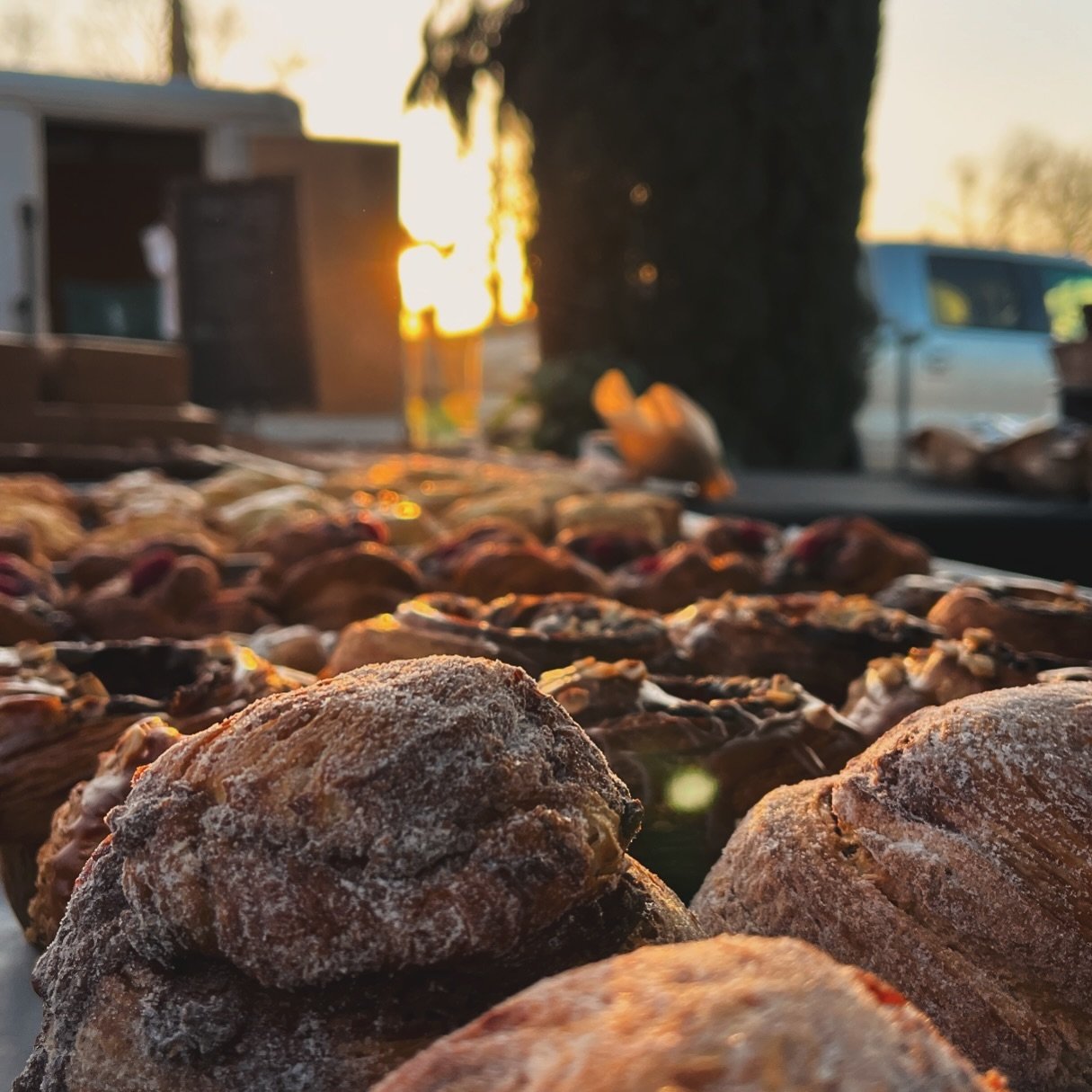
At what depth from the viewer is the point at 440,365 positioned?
25.5 m

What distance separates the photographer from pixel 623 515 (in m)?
3.52

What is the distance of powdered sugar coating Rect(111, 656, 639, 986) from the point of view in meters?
0.69

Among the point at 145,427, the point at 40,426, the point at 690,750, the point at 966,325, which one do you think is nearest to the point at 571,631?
the point at 690,750

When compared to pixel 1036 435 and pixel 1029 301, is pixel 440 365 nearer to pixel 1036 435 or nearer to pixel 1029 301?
pixel 1029 301

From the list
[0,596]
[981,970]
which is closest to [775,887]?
[981,970]

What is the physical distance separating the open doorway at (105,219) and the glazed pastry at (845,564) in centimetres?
1404

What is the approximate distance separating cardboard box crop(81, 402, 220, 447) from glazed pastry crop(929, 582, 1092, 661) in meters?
5.99

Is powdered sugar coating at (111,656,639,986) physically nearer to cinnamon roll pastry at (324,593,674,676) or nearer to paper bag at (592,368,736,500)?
cinnamon roll pastry at (324,593,674,676)

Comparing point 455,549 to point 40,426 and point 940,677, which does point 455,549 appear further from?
point 40,426

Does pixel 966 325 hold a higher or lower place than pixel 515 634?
higher

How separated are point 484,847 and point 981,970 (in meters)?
0.38

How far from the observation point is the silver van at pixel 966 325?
10758 mm

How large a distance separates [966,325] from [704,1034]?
11231 millimetres

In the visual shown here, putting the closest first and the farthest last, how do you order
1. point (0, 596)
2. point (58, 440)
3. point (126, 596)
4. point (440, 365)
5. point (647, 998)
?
point (647, 998) → point (0, 596) → point (126, 596) → point (58, 440) → point (440, 365)
